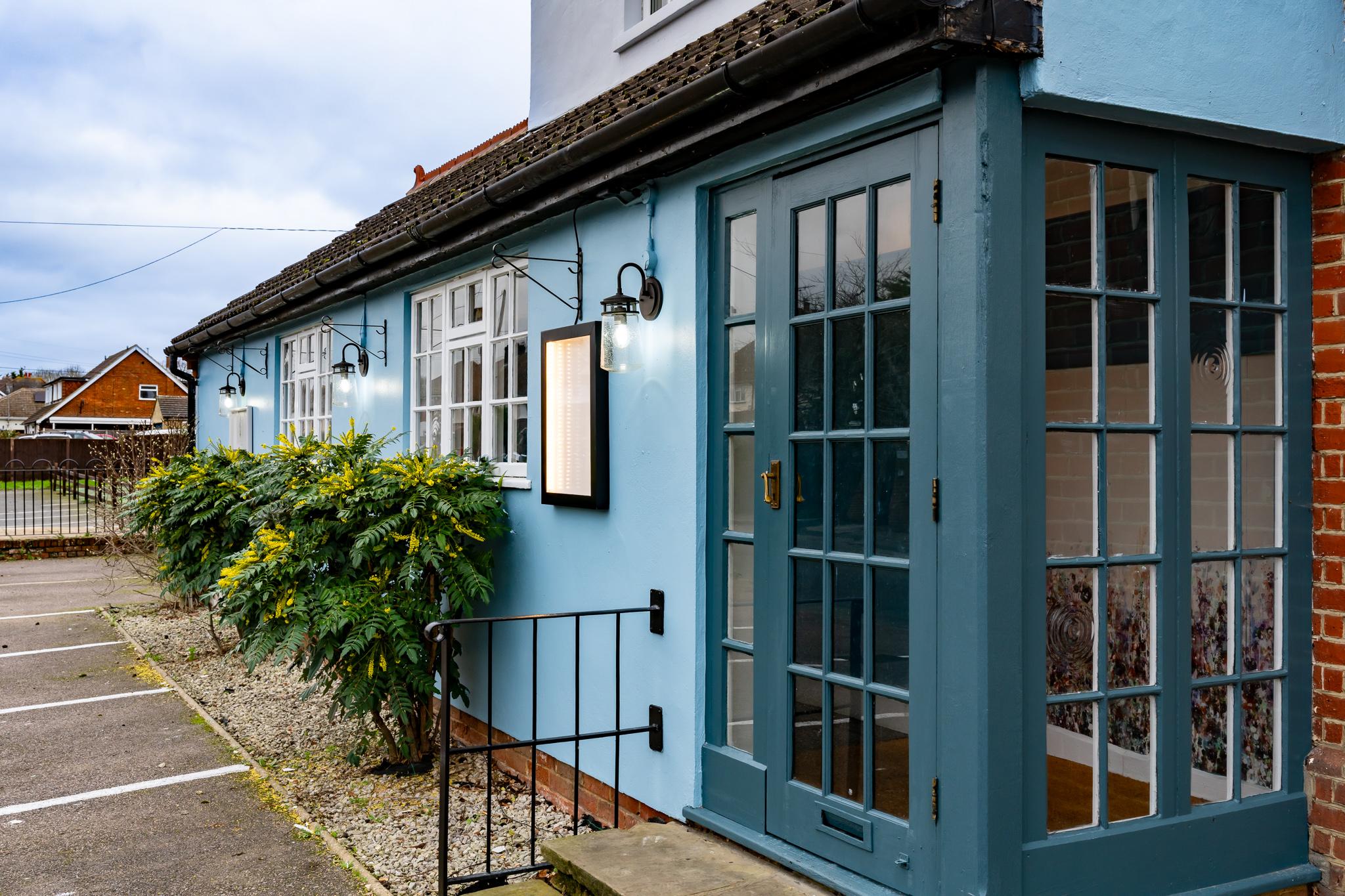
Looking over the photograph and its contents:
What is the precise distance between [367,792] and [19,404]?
276 feet

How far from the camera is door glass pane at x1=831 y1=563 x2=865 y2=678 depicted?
137 inches

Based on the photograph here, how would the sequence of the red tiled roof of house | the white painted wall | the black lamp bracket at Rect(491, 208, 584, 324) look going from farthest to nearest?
1. the red tiled roof of house
2. the white painted wall
3. the black lamp bracket at Rect(491, 208, 584, 324)

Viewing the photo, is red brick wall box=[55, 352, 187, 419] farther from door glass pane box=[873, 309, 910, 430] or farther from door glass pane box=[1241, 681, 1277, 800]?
door glass pane box=[1241, 681, 1277, 800]

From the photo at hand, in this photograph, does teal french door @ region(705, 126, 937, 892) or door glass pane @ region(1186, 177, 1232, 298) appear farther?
door glass pane @ region(1186, 177, 1232, 298)

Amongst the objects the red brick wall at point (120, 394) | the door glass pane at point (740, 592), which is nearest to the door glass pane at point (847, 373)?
the door glass pane at point (740, 592)

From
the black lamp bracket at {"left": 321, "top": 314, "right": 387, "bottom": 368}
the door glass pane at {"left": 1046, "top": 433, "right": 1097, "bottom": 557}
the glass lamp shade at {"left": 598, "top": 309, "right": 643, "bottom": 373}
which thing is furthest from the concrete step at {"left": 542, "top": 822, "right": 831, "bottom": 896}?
the black lamp bracket at {"left": 321, "top": 314, "right": 387, "bottom": 368}

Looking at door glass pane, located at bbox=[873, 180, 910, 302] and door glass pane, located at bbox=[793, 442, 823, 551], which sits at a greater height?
door glass pane, located at bbox=[873, 180, 910, 302]

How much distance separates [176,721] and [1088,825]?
6275mm

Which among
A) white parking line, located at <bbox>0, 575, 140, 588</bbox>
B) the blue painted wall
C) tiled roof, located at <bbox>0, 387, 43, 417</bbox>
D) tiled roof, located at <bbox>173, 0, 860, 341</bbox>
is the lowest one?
white parking line, located at <bbox>0, 575, 140, 588</bbox>

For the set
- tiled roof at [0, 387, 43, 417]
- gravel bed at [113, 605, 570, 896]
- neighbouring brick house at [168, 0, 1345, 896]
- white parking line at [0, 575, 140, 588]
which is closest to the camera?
neighbouring brick house at [168, 0, 1345, 896]

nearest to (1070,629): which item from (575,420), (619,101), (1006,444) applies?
(1006,444)

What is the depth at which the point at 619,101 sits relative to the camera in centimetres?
544

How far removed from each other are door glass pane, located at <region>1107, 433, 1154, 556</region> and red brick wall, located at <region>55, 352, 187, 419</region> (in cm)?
6163

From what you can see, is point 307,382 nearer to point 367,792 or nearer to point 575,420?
point 367,792
